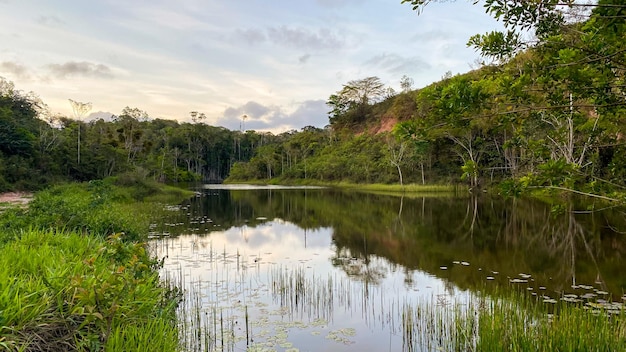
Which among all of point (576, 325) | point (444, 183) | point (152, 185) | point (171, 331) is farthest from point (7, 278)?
point (444, 183)

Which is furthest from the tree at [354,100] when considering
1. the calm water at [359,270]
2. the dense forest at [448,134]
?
the calm water at [359,270]

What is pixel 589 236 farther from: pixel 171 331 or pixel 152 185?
pixel 152 185

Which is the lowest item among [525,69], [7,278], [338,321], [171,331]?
[338,321]

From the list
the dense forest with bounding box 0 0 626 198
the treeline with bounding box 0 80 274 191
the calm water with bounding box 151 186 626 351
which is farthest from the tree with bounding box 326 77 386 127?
the calm water with bounding box 151 186 626 351

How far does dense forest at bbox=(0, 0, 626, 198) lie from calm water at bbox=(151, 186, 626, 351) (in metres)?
1.09

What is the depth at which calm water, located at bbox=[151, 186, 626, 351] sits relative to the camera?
623cm

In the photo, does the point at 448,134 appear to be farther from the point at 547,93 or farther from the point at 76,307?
the point at 76,307

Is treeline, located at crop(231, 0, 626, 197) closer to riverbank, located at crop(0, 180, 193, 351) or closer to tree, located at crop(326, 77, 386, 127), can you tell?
riverbank, located at crop(0, 180, 193, 351)

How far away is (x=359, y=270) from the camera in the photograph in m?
10.3

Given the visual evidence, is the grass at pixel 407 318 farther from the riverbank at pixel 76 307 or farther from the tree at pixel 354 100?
the tree at pixel 354 100

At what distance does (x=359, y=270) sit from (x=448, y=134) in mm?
29574

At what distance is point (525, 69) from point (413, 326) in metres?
4.07

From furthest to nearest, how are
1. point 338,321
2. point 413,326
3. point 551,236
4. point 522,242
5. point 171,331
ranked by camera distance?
point 551,236
point 522,242
point 338,321
point 413,326
point 171,331

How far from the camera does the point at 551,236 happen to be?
14344mm
